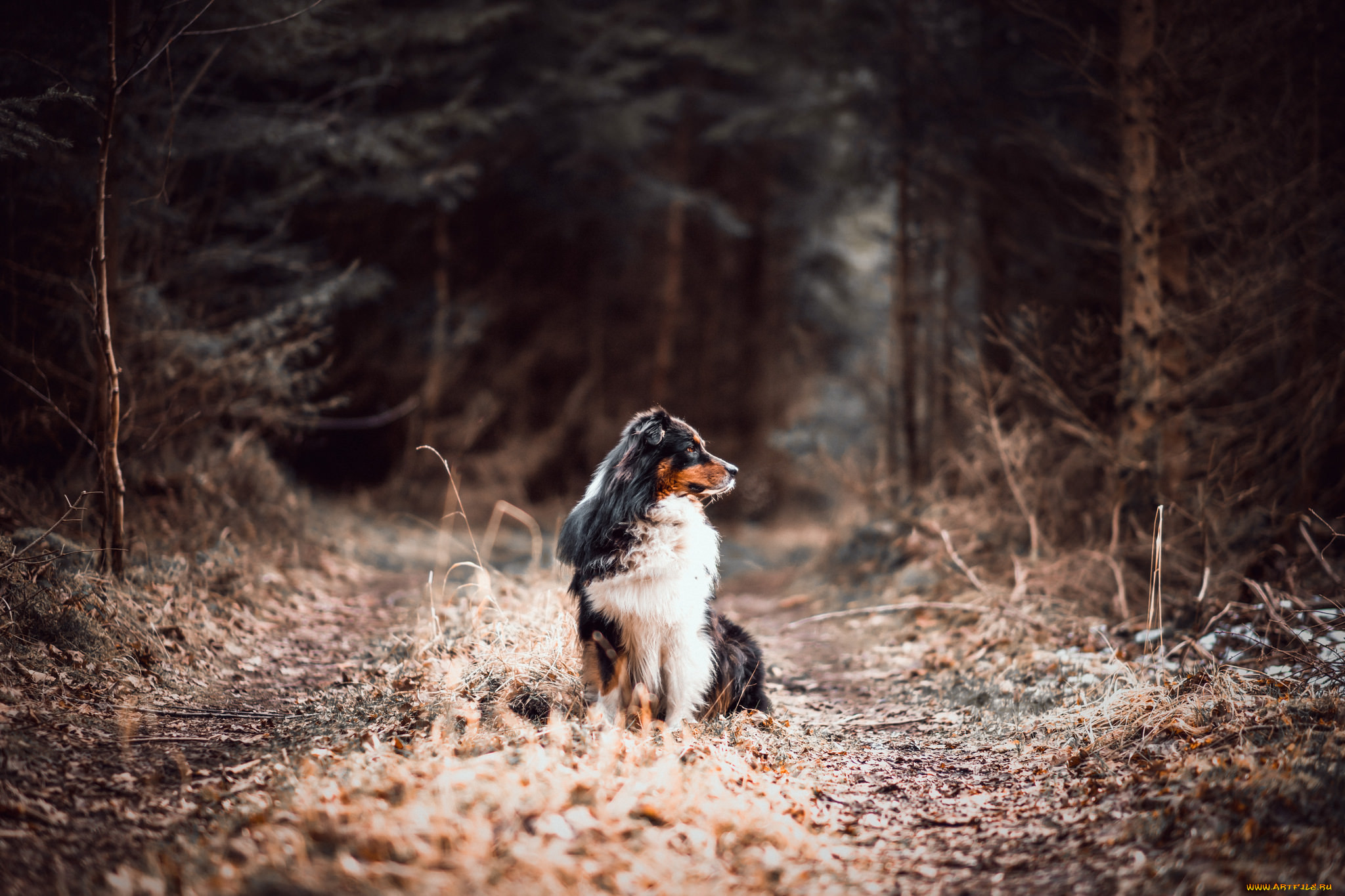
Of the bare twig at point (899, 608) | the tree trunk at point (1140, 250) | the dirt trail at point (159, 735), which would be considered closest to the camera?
the dirt trail at point (159, 735)

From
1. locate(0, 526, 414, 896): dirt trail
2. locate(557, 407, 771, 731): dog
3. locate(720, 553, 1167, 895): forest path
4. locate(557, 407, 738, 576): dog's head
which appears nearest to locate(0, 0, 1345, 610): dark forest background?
locate(0, 526, 414, 896): dirt trail

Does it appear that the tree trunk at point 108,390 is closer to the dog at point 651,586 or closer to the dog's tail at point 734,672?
the dog at point 651,586

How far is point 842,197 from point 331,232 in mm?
10011

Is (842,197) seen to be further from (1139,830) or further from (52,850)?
(52,850)

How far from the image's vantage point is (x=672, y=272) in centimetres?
1712

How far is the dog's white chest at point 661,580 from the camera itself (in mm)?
4148

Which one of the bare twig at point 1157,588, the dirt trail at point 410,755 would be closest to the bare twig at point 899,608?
the dirt trail at point 410,755

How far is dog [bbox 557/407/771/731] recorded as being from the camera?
4152 mm

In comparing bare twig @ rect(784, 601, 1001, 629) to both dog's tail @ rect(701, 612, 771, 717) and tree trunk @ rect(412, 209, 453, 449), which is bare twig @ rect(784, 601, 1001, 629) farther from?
tree trunk @ rect(412, 209, 453, 449)

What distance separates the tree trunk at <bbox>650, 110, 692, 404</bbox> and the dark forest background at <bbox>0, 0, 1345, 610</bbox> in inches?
5.1

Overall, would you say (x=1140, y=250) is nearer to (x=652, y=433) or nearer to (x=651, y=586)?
(x=652, y=433)

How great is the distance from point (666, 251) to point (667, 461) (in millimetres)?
15512

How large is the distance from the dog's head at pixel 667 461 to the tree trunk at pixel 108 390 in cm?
345

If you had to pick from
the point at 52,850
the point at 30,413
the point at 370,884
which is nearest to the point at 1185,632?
the point at 370,884
